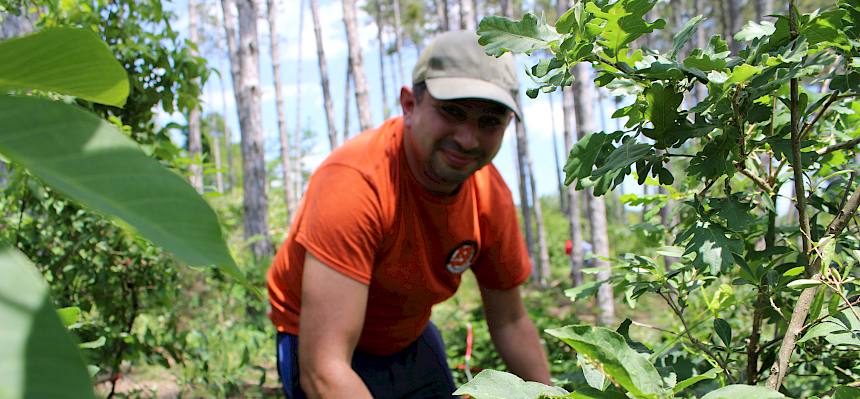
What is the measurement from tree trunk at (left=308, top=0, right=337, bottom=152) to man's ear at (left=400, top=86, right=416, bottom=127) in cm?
1692

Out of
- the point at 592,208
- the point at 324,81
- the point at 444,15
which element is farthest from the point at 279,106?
the point at 592,208

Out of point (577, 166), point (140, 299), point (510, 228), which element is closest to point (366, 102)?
point (140, 299)

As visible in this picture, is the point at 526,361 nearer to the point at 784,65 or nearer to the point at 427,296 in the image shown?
the point at 427,296

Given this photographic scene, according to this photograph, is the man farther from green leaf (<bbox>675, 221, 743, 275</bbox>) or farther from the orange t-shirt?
green leaf (<bbox>675, 221, 743, 275</bbox>)

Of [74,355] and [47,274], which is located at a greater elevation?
[74,355]

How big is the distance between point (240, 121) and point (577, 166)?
10529mm

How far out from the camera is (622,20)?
842mm

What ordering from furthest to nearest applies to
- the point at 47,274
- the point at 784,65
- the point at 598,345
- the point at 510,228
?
the point at 47,274
the point at 510,228
the point at 784,65
the point at 598,345

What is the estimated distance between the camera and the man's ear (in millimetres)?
2299

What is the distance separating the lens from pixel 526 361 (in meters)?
2.48

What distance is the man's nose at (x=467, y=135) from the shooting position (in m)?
2.10

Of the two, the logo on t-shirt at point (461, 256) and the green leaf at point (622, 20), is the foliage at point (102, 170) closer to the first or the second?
the green leaf at point (622, 20)

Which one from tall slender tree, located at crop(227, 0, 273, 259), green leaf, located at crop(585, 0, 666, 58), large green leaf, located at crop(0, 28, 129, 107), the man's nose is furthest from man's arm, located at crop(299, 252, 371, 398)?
tall slender tree, located at crop(227, 0, 273, 259)

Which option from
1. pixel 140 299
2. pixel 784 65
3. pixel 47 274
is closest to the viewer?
pixel 784 65
